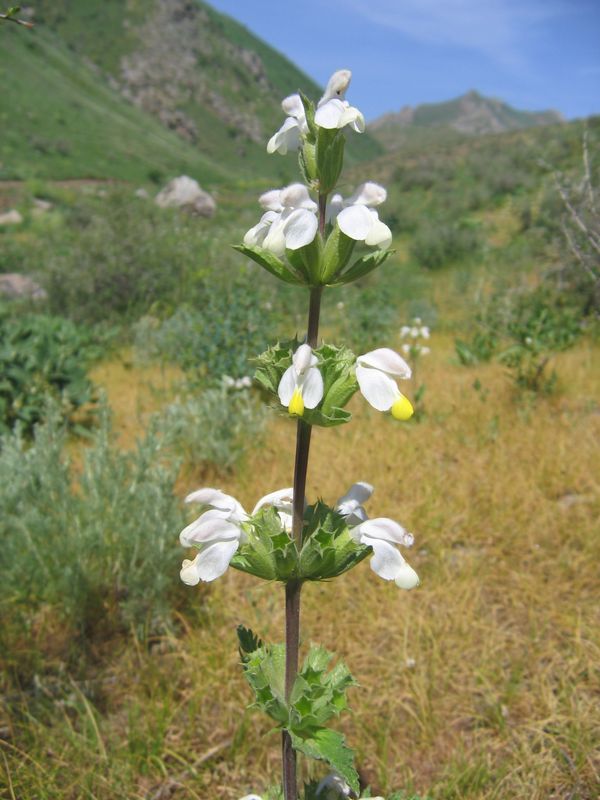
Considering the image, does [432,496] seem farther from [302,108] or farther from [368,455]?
[302,108]

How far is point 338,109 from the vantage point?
116 cm

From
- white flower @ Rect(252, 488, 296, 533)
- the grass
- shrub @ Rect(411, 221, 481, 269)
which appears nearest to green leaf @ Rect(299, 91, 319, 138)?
white flower @ Rect(252, 488, 296, 533)

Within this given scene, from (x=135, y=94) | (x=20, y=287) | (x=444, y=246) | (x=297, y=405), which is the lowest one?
(x=297, y=405)

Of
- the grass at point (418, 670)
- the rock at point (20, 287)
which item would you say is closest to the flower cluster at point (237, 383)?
the grass at point (418, 670)

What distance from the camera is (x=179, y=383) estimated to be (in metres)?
5.86

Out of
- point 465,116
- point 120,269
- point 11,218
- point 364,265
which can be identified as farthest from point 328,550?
point 465,116

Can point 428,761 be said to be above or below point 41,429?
below

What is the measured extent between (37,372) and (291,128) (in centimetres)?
423

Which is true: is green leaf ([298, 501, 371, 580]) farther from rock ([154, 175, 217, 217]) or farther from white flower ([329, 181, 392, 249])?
rock ([154, 175, 217, 217])

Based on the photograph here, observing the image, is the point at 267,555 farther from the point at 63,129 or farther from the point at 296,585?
the point at 63,129

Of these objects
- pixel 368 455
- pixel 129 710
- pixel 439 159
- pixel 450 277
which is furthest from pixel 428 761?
pixel 439 159

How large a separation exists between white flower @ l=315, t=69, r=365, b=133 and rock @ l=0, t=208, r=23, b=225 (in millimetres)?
19543

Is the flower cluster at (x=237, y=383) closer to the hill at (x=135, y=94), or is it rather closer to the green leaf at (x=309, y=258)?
the green leaf at (x=309, y=258)

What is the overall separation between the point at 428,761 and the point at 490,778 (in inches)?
9.0
